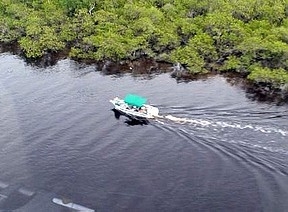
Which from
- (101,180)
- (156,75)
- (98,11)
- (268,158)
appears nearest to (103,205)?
(101,180)

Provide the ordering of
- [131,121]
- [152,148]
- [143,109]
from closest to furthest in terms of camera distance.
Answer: [152,148]
[143,109]
[131,121]

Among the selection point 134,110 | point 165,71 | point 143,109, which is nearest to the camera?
point 143,109

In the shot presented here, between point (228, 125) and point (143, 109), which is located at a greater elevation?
point (143, 109)

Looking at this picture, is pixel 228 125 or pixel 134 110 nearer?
pixel 228 125

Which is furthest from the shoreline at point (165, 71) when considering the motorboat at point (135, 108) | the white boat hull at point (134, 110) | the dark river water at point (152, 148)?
the white boat hull at point (134, 110)

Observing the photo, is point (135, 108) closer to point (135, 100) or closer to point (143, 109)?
point (135, 100)

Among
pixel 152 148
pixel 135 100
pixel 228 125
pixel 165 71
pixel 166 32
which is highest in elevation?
pixel 166 32

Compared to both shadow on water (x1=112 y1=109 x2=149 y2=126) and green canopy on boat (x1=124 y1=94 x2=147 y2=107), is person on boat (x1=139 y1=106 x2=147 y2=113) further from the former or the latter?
shadow on water (x1=112 y1=109 x2=149 y2=126)

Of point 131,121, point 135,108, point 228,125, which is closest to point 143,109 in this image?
point 135,108
